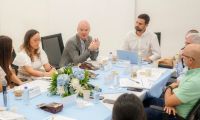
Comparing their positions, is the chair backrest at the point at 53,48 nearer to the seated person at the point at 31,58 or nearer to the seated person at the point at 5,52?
the seated person at the point at 31,58

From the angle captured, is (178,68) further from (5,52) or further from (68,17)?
(68,17)

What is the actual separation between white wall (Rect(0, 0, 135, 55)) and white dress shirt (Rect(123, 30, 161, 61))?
0.97 m

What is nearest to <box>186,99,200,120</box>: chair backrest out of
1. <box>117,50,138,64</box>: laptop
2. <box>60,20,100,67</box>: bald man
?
<box>117,50,138,64</box>: laptop

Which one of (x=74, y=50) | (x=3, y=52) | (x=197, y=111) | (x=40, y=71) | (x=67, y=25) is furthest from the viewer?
(x=67, y=25)

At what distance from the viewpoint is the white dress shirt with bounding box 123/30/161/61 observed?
4332 mm

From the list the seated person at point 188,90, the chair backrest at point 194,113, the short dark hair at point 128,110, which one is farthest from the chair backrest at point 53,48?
the short dark hair at point 128,110

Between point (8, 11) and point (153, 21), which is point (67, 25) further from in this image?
point (153, 21)

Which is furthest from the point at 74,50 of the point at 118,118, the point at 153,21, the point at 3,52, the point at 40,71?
the point at 118,118

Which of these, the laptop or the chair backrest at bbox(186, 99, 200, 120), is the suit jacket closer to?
the laptop

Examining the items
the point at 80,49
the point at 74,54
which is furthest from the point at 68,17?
the point at 74,54

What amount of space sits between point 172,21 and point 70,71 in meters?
2.94

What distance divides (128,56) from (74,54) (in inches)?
28.2

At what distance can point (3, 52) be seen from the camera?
3096 mm

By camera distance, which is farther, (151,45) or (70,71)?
(151,45)
